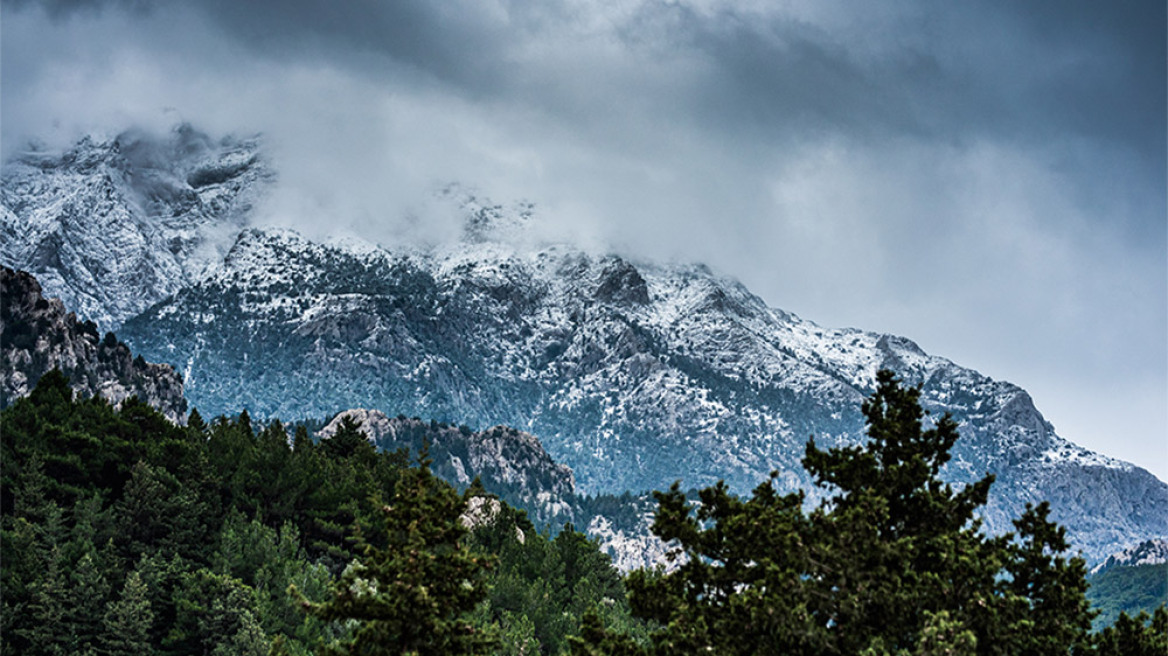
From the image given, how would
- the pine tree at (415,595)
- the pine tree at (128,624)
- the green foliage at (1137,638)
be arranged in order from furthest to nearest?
the pine tree at (128,624) → the pine tree at (415,595) → the green foliage at (1137,638)

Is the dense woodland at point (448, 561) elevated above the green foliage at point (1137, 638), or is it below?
above

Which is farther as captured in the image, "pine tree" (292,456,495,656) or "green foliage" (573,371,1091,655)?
"pine tree" (292,456,495,656)

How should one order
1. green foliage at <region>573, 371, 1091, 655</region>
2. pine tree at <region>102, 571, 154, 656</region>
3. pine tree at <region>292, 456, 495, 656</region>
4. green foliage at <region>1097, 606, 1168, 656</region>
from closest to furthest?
green foliage at <region>573, 371, 1091, 655</region>
green foliage at <region>1097, 606, 1168, 656</region>
pine tree at <region>292, 456, 495, 656</region>
pine tree at <region>102, 571, 154, 656</region>

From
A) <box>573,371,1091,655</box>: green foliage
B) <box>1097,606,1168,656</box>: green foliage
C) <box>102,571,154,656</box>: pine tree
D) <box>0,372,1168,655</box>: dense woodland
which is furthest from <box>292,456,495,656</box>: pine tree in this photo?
<box>102,571,154,656</box>: pine tree

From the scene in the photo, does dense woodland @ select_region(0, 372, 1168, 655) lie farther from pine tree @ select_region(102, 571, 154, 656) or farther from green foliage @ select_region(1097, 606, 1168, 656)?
pine tree @ select_region(102, 571, 154, 656)

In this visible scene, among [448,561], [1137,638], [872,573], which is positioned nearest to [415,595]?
[448,561]

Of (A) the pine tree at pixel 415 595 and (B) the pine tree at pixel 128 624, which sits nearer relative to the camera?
(A) the pine tree at pixel 415 595

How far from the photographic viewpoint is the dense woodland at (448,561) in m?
24.3

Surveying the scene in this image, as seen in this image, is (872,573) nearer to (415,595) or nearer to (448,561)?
(448,561)

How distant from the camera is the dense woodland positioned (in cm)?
2430

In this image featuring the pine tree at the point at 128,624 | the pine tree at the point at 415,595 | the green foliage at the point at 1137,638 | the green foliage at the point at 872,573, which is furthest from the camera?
the pine tree at the point at 128,624

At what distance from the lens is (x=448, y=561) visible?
27766 mm

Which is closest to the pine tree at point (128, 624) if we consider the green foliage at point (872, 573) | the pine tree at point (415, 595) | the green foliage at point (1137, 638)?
the pine tree at point (415, 595)

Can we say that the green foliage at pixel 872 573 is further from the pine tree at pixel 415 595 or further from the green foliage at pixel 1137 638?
the pine tree at pixel 415 595
